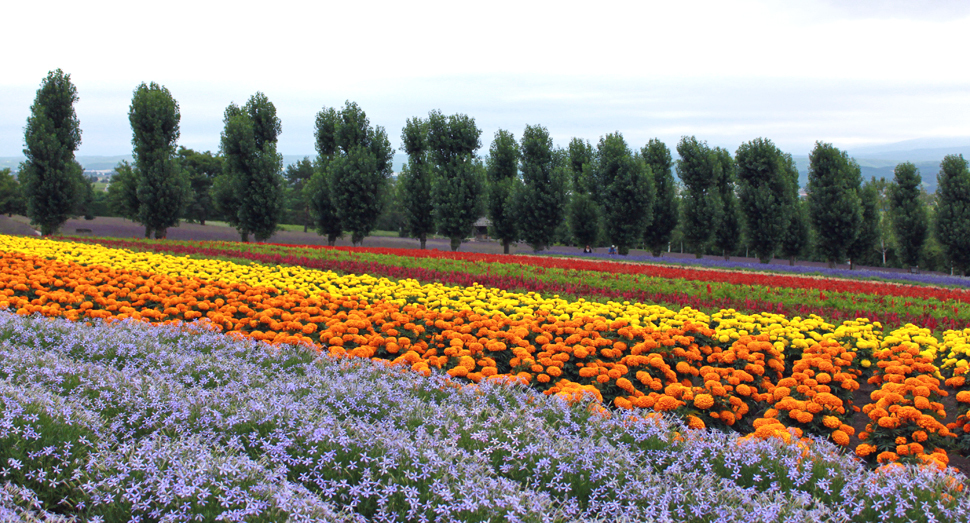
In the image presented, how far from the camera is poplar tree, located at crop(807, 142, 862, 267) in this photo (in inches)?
1344

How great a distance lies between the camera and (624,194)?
115 feet

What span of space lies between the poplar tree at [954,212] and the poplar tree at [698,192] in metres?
12.4

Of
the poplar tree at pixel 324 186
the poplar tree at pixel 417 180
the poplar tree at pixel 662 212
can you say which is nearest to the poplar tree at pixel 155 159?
the poplar tree at pixel 324 186

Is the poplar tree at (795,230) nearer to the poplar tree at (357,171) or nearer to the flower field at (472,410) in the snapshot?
the poplar tree at (357,171)

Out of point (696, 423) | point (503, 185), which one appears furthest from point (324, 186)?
point (696, 423)

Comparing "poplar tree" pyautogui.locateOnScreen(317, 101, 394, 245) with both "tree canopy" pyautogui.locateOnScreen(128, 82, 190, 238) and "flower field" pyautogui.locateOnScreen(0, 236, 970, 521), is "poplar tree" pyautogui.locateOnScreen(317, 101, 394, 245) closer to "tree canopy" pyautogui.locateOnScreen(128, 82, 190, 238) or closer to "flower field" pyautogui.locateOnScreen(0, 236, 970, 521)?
"tree canopy" pyautogui.locateOnScreen(128, 82, 190, 238)

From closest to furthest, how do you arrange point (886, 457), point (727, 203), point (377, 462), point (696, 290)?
point (377, 462) < point (886, 457) < point (696, 290) < point (727, 203)

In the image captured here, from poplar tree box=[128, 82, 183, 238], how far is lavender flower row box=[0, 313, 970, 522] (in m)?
34.7

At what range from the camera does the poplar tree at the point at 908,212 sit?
3647 centimetres

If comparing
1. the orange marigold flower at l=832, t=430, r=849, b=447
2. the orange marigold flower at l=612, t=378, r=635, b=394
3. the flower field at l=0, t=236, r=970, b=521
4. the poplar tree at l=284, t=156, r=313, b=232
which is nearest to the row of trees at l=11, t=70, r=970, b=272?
the flower field at l=0, t=236, r=970, b=521

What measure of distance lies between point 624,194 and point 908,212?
58.9 ft

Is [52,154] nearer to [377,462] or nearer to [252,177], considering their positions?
[252,177]

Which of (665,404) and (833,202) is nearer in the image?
(665,404)

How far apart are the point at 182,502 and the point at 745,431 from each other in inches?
181
